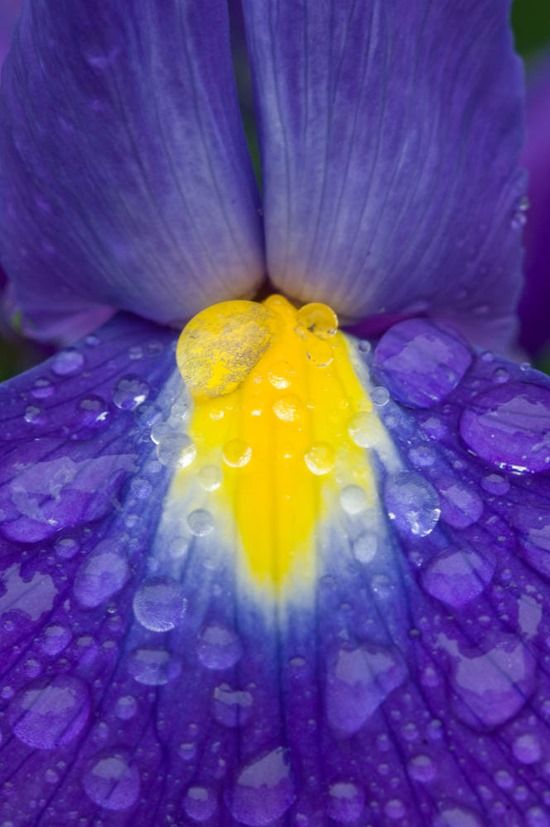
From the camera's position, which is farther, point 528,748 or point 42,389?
point 42,389

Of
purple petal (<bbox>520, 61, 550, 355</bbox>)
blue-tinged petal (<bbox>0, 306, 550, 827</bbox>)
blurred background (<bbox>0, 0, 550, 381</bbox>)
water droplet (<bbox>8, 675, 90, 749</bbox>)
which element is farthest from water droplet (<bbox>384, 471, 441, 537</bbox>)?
purple petal (<bbox>520, 61, 550, 355</bbox>)

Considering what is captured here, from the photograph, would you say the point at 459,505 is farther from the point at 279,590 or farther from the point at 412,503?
the point at 279,590

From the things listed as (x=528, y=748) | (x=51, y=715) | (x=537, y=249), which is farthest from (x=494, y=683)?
(x=537, y=249)

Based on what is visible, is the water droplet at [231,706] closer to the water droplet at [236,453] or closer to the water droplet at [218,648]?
the water droplet at [218,648]

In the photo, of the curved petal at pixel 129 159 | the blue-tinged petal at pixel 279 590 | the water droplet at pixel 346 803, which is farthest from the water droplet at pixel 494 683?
the curved petal at pixel 129 159

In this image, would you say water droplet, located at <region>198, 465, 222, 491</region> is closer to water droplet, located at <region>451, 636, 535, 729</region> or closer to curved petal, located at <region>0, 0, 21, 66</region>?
water droplet, located at <region>451, 636, 535, 729</region>

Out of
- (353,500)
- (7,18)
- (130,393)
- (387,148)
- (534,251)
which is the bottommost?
(534,251)

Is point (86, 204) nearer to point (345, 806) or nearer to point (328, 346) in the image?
point (328, 346)

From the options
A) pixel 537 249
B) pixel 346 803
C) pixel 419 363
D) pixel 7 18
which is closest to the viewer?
pixel 346 803
